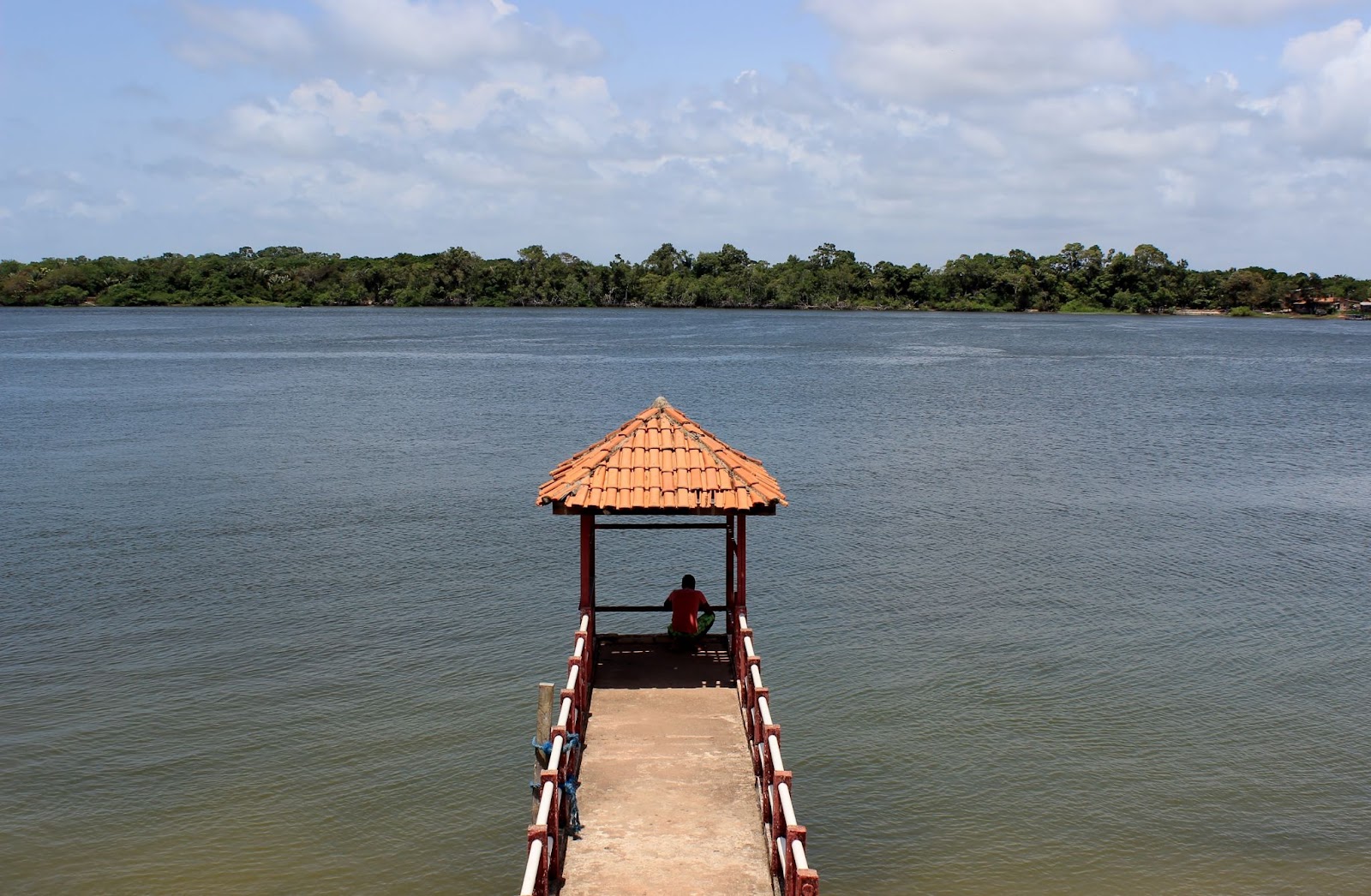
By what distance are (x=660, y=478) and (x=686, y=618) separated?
2.37 meters

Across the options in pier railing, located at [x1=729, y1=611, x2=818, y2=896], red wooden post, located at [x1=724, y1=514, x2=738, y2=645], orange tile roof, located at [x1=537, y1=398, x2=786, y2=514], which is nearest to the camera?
pier railing, located at [x1=729, y1=611, x2=818, y2=896]

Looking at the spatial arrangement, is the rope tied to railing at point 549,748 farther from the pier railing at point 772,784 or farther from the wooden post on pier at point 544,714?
the pier railing at point 772,784

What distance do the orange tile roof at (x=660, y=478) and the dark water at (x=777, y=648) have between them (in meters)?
4.65

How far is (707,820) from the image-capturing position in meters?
11.4

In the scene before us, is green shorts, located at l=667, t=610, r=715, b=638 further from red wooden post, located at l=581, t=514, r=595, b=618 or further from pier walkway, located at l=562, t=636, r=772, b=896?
red wooden post, located at l=581, t=514, r=595, b=618

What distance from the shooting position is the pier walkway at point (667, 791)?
10.5 m

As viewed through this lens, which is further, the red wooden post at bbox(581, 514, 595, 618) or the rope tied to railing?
the red wooden post at bbox(581, 514, 595, 618)

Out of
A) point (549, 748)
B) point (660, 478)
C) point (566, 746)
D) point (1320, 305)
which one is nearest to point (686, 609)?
point (660, 478)

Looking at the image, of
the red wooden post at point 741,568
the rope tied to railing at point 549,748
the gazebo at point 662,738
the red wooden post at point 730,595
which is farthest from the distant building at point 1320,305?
the rope tied to railing at point 549,748

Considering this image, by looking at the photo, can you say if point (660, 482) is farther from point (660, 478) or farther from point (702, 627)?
point (702, 627)

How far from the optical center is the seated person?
15.4 m

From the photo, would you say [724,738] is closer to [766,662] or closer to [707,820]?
[707,820]

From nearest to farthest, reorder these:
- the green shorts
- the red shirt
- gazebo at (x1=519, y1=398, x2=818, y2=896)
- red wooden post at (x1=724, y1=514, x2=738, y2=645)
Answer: gazebo at (x1=519, y1=398, x2=818, y2=896)
the red shirt
the green shorts
red wooden post at (x1=724, y1=514, x2=738, y2=645)

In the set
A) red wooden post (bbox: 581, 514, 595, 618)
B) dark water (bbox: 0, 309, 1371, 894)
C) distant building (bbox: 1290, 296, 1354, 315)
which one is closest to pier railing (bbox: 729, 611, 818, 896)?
red wooden post (bbox: 581, 514, 595, 618)
